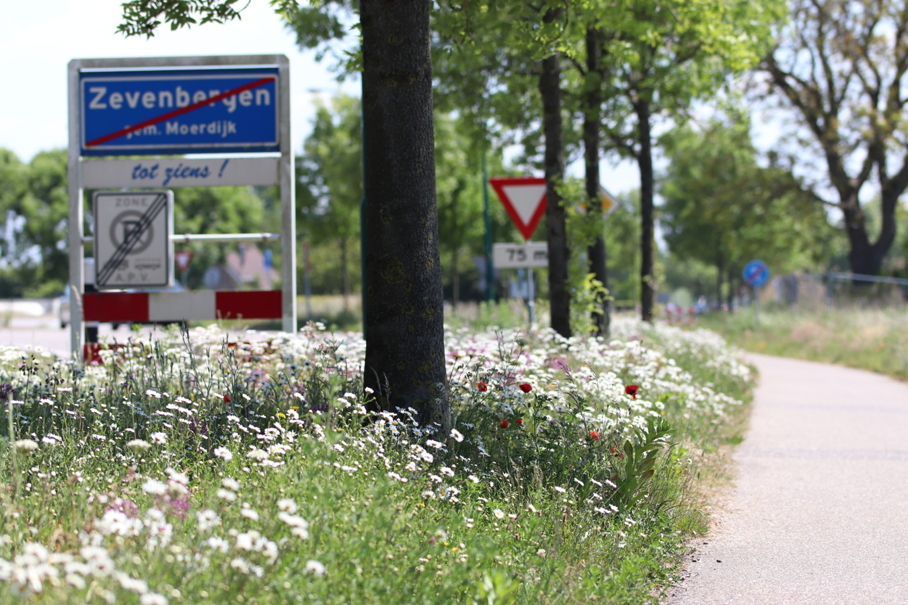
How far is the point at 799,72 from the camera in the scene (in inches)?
1323

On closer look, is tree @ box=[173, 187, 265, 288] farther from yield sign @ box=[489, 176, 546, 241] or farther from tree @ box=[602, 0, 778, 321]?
yield sign @ box=[489, 176, 546, 241]

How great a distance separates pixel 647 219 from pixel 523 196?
8.79 meters

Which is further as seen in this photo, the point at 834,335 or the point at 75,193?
the point at 834,335

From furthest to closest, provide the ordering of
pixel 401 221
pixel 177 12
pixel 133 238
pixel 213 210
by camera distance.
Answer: pixel 213 210 < pixel 133 238 < pixel 177 12 < pixel 401 221

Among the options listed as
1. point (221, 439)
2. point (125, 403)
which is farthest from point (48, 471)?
point (125, 403)

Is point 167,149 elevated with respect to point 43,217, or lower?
lower

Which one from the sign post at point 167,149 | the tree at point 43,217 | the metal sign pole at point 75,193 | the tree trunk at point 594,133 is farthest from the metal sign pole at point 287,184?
the tree at point 43,217

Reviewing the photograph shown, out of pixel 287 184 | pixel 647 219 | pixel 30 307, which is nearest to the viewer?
pixel 287 184

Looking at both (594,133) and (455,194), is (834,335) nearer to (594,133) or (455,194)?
(594,133)

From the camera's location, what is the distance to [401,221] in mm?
5680

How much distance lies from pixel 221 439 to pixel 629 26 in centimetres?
806

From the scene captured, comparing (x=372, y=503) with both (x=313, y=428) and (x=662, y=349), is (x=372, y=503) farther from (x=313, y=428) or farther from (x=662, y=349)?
(x=662, y=349)

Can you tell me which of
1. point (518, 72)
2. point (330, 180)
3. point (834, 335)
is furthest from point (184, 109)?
Answer: point (330, 180)

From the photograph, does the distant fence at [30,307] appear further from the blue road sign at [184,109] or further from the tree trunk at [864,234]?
the blue road sign at [184,109]
